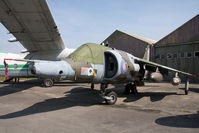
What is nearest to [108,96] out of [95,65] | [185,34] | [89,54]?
[95,65]

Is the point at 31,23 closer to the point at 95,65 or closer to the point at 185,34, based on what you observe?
the point at 95,65

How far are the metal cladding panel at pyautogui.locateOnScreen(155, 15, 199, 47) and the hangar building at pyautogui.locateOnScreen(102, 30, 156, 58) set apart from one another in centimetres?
340

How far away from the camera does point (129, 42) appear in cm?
3122

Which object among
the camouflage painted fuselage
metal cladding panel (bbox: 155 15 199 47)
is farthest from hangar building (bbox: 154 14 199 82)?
the camouflage painted fuselage

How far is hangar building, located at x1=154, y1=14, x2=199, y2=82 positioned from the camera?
22.8 metres

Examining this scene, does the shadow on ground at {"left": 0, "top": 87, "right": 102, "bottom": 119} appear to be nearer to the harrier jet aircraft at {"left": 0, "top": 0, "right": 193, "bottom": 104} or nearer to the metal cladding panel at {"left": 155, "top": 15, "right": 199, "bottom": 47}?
the harrier jet aircraft at {"left": 0, "top": 0, "right": 193, "bottom": 104}

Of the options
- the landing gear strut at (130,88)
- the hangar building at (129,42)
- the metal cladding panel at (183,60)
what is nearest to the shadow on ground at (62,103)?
the landing gear strut at (130,88)

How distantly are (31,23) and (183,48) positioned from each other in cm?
2030

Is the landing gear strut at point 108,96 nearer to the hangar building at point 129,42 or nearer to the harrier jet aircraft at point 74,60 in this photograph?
the harrier jet aircraft at point 74,60

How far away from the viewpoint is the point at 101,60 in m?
7.93

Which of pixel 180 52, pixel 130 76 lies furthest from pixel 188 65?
pixel 130 76

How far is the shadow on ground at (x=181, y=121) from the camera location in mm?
5231

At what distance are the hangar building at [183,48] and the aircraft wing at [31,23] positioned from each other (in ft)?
53.2

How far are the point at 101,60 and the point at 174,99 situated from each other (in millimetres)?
4572
